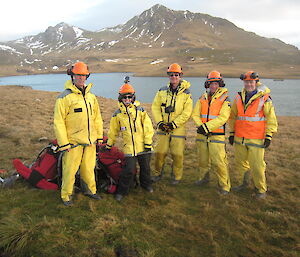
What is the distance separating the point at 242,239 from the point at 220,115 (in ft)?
9.50

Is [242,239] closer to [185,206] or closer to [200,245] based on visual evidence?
[200,245]

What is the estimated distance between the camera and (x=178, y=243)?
430 cm

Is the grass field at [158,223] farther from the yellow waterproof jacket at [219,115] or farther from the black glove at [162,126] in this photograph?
the yellow waterproof jacket at [219,115]

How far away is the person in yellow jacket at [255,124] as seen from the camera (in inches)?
219

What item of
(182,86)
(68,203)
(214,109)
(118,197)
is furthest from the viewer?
(182,86)

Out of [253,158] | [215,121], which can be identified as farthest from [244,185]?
[215,121]

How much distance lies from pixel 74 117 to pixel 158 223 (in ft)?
9.71

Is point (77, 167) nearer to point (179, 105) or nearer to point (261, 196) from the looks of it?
point (179, 105)

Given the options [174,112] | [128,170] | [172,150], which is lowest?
[128,170]

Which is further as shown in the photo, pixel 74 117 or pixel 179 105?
pixel 179 105

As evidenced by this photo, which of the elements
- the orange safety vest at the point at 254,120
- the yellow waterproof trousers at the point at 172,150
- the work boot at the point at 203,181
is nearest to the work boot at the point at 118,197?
the yellow waterproof trousers at the point at 172,150

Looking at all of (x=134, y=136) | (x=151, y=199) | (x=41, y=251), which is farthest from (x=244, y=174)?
(x=41, y=251)

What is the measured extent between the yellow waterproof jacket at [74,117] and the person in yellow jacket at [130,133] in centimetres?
70

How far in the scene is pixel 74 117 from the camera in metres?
4.89
